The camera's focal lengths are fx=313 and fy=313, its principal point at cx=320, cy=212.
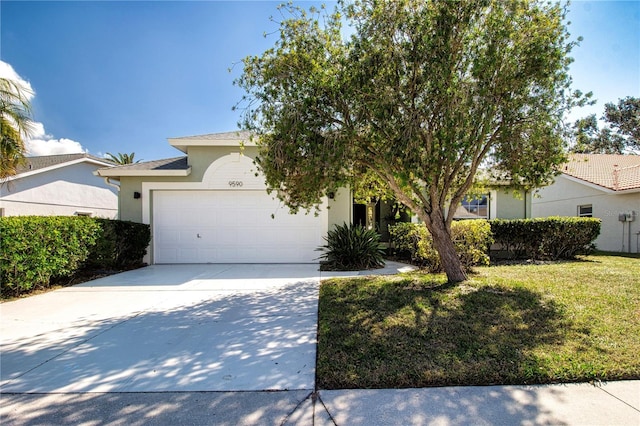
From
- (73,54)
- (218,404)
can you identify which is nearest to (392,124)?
(218,404)

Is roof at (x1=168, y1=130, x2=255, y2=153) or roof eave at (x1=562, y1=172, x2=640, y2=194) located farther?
roof eave at (x1=562, y1=172, x2=640, y2=194)

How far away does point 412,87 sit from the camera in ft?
17.1

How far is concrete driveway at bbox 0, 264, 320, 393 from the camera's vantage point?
122 inches

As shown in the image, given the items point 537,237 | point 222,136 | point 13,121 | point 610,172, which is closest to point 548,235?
point 537,237

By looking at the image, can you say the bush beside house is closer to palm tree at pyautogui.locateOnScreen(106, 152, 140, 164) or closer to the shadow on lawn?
the shadow on lawn

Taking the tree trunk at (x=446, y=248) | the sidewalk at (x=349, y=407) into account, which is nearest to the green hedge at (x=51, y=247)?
the sidewalk at (x=349, y=407)

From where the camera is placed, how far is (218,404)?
2.68 meters

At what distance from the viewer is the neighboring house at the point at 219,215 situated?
10812mm

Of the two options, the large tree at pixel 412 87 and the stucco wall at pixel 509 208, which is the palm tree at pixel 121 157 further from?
the stucco wall at pixel 509 208

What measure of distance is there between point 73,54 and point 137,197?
464 cm

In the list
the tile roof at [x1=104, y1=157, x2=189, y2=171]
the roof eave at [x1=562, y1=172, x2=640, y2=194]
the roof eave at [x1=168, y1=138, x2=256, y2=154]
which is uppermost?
the roof eave at [x1=168, y1=138, x2=256, y2=154]

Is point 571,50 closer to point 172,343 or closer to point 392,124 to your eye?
point 392,124

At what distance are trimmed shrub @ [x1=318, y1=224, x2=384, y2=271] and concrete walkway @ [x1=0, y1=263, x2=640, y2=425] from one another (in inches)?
159

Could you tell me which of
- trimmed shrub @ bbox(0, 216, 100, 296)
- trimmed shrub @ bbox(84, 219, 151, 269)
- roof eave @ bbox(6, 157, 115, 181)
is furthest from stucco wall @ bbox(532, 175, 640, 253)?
roof eave @ bbox(6, 157, 115, 181)
